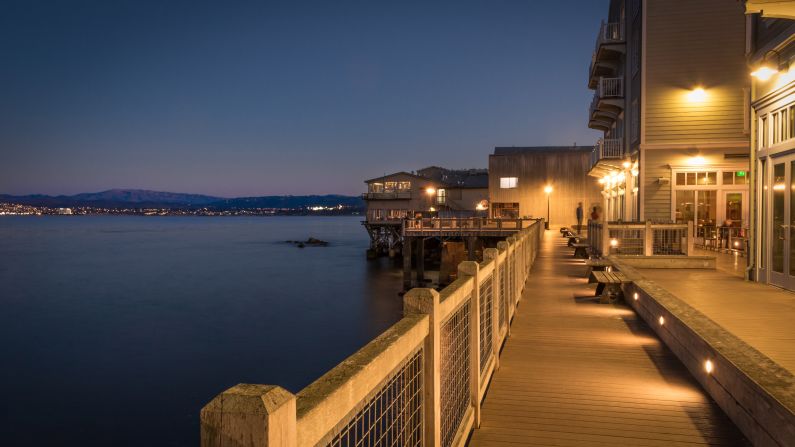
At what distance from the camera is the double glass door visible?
9531 millimetres

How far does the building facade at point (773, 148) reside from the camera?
9492mm

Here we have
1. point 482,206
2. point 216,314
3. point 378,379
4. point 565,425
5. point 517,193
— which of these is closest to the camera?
point 378,379

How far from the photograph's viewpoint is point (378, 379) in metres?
2.20

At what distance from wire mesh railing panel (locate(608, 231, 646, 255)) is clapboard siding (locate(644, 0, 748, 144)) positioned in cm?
411

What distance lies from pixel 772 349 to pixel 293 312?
24.6 m

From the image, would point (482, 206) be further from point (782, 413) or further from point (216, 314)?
point (782, 413)

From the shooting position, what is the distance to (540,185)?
45.5 m

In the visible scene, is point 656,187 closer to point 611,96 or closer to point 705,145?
point 705,145

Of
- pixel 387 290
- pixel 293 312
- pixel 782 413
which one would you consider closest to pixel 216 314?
pixel 293 312

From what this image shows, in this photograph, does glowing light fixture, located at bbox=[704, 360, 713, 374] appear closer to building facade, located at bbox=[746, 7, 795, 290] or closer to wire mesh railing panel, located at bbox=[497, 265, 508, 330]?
wire mesh railing panel, located at bbox=[497, 265, 508, 330]

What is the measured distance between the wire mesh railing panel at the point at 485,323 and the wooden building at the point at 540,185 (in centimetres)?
3955

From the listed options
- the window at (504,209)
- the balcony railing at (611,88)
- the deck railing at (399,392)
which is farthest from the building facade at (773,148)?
the window at (504,209)

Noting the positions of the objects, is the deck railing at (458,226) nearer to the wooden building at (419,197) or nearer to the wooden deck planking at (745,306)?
the wooden deck planking at (745,306)

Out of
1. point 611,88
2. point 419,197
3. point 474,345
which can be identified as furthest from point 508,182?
point 474,345
